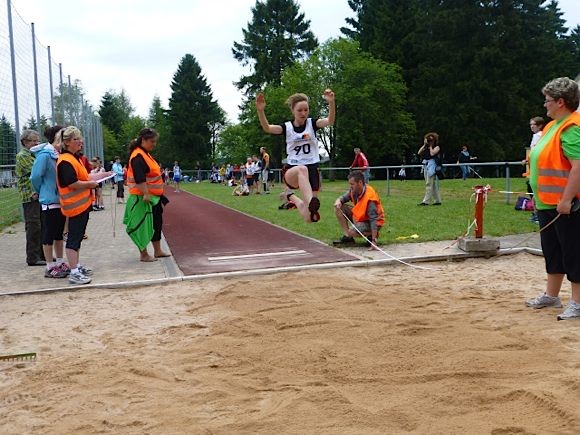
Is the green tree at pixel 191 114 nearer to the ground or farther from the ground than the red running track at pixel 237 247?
farther from the ground

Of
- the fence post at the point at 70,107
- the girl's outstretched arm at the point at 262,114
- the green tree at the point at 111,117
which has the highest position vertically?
the green tree at the point at 111,117

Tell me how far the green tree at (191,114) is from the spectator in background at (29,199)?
6966cm

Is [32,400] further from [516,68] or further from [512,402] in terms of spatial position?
[516,68]

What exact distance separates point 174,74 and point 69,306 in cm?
7912

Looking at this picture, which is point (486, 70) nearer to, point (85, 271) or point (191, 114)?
point (85, 271)

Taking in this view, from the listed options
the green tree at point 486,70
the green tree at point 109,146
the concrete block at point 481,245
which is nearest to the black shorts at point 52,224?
the concrete block at point 481,245

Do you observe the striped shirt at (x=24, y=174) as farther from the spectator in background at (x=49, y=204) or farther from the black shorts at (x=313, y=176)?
the black shorts at (x=313, y=176)

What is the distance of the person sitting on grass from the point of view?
9.51 metres

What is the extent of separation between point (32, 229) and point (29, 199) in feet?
1.51

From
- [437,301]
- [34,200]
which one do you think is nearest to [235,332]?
[437,301]

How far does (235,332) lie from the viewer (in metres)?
5.09

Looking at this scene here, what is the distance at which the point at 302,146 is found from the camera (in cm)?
743

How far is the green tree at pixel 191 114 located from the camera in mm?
77688

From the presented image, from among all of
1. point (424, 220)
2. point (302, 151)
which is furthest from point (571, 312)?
point (424, 220)
